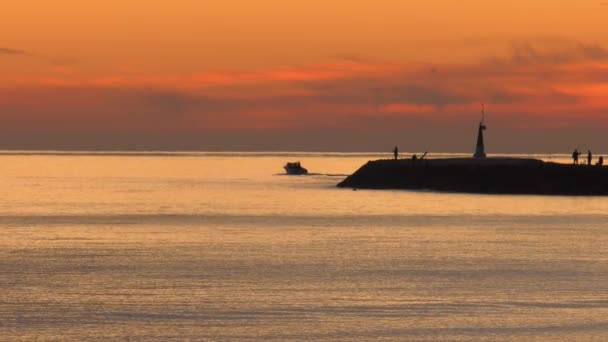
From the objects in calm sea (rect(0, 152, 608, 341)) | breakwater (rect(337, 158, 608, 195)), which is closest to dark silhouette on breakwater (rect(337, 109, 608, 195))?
breakwater (rect(337, 158, 608, 195))

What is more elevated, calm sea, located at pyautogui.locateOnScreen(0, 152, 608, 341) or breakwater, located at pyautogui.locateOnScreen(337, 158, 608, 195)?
breakwater, located at pyautogui.locateOnScreen(337, 158, 608, 195)

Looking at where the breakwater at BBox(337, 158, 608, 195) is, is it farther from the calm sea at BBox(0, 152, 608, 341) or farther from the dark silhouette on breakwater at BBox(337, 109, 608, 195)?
the calm sea at BBox(0, 152, 608, 341)

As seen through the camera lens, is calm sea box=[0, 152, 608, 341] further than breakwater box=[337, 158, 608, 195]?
No

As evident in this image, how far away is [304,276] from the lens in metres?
46.7

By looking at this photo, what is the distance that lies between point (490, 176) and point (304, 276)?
270 feet

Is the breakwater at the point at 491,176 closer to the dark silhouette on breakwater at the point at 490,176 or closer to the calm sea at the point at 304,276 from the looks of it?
the dark silhouette on breakwater at the point at 490,176

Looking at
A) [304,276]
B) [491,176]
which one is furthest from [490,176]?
[304,276]

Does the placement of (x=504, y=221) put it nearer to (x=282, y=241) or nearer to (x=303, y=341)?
(x=282, y=241)

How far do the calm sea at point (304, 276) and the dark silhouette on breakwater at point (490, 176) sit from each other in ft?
90.5

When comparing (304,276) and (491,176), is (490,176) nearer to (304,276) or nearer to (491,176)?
(491,176)

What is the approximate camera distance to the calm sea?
111 feet

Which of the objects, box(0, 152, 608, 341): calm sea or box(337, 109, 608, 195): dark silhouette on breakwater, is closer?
box(0, 152, 608, 341): calm sea

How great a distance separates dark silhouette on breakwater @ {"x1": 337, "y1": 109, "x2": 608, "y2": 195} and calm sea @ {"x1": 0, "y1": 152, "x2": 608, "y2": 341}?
90.5 ft

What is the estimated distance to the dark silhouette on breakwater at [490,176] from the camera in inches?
4759
